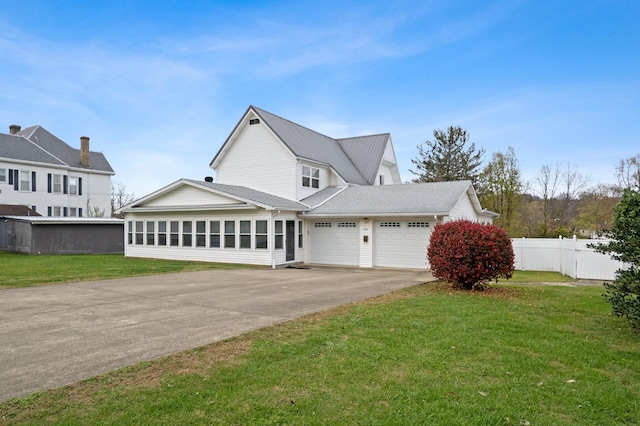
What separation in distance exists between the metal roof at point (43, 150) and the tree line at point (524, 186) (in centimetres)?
3337

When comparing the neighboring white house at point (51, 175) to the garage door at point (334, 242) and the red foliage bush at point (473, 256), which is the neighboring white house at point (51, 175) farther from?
the red foliage bush at point (473, 256)

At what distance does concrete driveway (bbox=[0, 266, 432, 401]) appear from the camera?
5.29m

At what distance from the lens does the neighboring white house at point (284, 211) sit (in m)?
19.0

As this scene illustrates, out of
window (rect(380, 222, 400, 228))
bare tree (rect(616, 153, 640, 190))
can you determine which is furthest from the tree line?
window (rect(380, 222, 400, 228))

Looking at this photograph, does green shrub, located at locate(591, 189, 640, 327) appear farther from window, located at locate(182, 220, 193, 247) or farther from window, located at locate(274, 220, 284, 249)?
window, located at locate(182, 220, 193, 247)

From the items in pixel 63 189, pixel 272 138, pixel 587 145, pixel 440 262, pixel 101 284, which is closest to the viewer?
pixel 440 262

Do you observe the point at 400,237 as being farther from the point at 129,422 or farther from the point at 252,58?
the point at 129,422

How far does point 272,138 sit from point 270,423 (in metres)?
20.2

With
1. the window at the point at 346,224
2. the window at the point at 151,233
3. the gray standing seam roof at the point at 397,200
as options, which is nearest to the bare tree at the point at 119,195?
→ the window at the point at 151,233

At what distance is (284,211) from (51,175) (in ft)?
85.8

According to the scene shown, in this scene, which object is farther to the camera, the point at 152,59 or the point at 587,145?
the point at 587,145

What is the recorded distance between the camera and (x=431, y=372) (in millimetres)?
4914

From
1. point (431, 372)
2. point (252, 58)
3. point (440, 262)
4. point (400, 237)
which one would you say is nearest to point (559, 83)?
point (400, 237)

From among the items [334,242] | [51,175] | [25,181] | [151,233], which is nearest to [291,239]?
[334,242]
